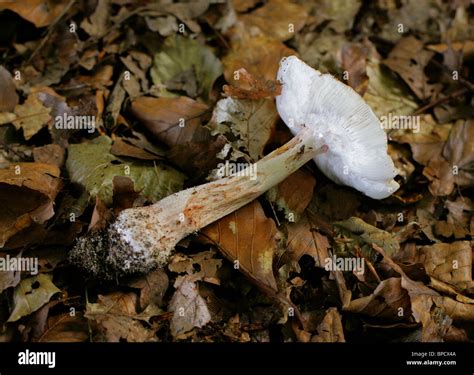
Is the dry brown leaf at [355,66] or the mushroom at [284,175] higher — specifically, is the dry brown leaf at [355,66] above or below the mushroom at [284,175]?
above

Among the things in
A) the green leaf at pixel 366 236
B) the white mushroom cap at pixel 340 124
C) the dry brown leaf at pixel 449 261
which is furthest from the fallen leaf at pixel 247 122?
the dry brown leaf at pixel 449 261

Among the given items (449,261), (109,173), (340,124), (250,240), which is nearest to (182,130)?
(109,173)

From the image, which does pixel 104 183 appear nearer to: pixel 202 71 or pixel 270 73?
pixel 202 71

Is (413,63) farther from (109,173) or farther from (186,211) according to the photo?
(109,173)

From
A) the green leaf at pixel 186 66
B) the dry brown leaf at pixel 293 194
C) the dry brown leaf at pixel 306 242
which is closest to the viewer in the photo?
the dry brown leaf at pixel 306 242

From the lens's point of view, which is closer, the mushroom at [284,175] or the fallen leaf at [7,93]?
the mushroom at [284,175]

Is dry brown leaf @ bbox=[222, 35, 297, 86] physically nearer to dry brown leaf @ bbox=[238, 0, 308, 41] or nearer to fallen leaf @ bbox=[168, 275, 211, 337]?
dry brown leaf @ bbox=[238, 0, 308, 41]

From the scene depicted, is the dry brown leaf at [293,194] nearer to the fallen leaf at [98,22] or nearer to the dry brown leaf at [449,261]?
the dry brown leaf at [449,261]
